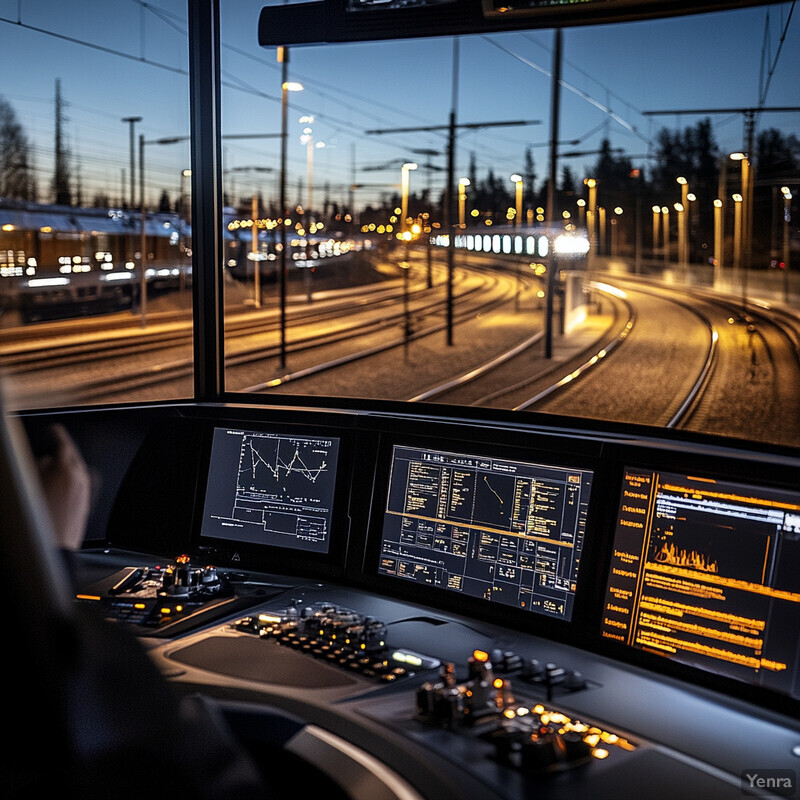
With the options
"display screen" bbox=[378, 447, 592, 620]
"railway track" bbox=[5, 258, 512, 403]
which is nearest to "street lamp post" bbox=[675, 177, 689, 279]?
"railway track" bbox=[5, 258, 512, 403]

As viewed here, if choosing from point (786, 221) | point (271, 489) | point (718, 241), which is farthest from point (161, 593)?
point (718, 241)

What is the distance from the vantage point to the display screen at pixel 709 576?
1.29 meters

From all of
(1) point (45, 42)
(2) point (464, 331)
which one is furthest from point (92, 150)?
(2) point (464, 331)

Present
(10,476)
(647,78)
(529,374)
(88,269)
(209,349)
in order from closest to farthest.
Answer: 1. (10,476)
2. (209,349)
3. (529,374)
4. (88,269)
5. (647,78)

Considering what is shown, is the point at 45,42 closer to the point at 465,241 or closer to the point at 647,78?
the point at 465,241

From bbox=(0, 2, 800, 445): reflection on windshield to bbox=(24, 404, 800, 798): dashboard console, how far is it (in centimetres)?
1541

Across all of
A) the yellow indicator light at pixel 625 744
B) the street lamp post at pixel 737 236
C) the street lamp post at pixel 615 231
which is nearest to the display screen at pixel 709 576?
the yellow indicator light at pixel 625 744

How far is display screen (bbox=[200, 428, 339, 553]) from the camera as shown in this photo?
6.43ft

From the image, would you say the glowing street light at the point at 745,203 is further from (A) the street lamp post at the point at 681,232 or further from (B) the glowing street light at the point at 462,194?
(B) the glowing street light at the point at 462,194

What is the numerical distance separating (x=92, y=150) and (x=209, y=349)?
3208 cm

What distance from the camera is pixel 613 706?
132 centimetres

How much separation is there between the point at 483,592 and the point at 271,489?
583mm

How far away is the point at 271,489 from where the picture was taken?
79.1 inches

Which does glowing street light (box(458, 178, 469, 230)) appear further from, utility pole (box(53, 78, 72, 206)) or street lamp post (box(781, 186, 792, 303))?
utility pole (box(53, 78, 72, 206))
